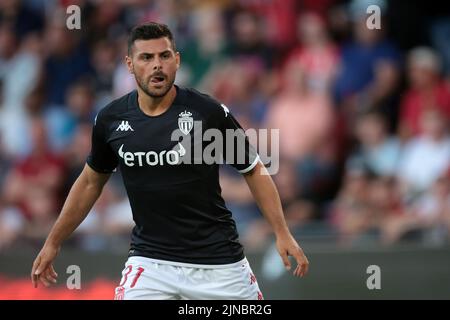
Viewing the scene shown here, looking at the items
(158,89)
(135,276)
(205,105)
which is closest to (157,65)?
(158,89)

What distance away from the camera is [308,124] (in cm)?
1115

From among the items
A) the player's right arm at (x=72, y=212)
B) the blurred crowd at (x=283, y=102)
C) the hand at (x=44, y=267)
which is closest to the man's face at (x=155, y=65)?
the player's right arm at (x=72, y=212)

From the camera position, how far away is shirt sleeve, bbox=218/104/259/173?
637 centimetres

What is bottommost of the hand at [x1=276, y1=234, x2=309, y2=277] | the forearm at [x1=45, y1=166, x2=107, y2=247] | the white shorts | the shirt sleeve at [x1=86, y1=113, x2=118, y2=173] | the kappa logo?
the white shorts

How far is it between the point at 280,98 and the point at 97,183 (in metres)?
5.00

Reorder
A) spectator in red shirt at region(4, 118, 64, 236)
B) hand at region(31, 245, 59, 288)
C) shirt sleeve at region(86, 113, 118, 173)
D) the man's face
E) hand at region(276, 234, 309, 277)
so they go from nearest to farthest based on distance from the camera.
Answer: hand at region(276, 234, 309, 277) < the man's face < shirt sleeve at region(86, 113, 118, 173) < hand at region(31, 245, 59, 288) < spectator in red shirt at region(4, 118, 64, 236)

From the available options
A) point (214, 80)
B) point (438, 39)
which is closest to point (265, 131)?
point (214, 80)

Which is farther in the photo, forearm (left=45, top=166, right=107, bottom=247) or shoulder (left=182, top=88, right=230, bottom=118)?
forearm (left=45, top=166, right=107, bottom=247)

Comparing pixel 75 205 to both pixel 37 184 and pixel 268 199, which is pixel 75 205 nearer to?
pixel 268 199

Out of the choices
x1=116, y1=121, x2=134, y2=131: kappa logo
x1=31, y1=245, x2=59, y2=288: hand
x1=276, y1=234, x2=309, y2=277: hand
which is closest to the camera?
x1=276, y1=234, x2=309, y2=277: hand

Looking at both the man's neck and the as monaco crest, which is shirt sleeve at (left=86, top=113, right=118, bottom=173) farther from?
the as monaco crest

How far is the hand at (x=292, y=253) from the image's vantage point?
622 cm

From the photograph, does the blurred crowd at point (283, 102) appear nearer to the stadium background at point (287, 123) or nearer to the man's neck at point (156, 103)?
the stadium background at point (287, 123)

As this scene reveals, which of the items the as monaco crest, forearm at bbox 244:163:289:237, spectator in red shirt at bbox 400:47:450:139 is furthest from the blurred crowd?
the as monaco crest
